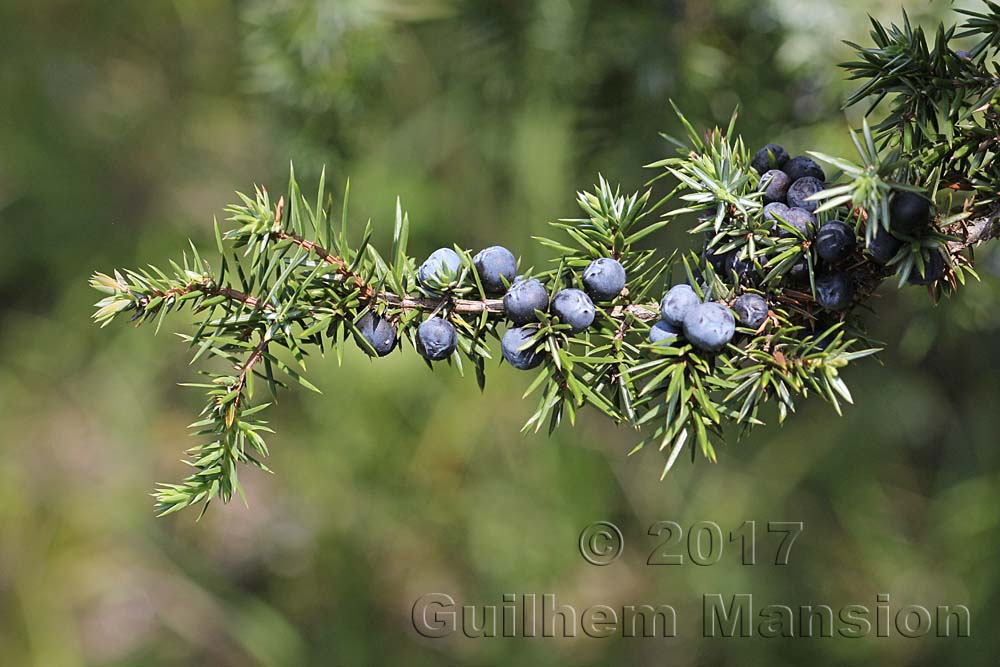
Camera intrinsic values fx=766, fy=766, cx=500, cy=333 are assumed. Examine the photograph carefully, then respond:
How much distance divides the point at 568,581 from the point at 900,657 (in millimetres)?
751

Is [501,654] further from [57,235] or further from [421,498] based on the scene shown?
[57,235]

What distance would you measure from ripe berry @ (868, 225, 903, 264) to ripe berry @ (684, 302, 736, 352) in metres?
0.10

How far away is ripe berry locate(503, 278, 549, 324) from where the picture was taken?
505 millimetres

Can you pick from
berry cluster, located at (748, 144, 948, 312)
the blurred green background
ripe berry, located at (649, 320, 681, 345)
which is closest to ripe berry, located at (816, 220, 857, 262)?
berry cluster, located at (748, 144, 948, 312)

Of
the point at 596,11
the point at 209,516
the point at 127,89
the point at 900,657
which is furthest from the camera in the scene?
the point at 127,89

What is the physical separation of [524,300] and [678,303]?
0.10 metres

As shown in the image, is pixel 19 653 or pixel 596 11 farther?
pixel 19 653

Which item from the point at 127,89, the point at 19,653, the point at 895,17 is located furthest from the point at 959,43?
the point at 19,653

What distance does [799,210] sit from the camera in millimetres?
527

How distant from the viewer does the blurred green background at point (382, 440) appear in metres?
1.70

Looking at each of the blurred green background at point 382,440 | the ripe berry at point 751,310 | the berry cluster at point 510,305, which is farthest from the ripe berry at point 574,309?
the blurred green background at point 382,440

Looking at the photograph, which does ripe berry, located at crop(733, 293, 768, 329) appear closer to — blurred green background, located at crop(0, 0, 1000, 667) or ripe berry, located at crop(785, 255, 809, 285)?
ripe berry, located at crop(785, 255, 809, 285)

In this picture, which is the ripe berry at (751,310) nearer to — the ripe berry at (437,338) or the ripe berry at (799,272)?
the ripe berry at (799,272)

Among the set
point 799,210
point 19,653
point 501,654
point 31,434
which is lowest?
point 19,653
